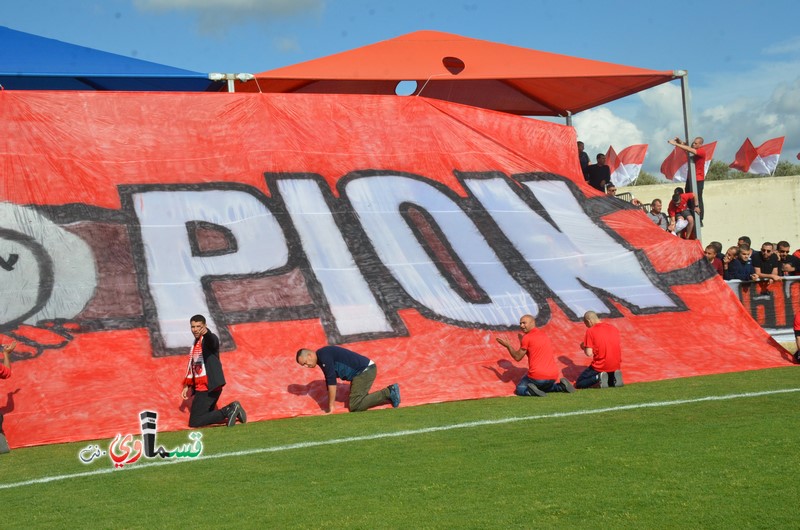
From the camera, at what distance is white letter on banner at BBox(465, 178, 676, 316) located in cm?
1767

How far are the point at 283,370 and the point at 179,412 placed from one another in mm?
1801

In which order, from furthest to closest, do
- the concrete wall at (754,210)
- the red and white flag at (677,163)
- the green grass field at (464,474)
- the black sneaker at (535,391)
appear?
the concrete wall at (754,210) → the red and white flag at (677,163) → the black sneaker at (535,391) → the green grass field at (464,474)

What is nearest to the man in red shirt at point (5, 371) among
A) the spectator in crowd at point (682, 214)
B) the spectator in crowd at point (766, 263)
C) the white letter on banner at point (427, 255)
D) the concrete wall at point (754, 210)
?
the white letter on banner at point (427, 255)

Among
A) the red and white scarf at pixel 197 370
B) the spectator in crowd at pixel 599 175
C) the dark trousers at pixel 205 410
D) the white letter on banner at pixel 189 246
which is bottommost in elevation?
the dark trousers at pixel 205 410

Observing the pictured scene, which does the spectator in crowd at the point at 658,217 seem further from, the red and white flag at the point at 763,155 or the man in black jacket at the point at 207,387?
the red and white flag at the point at 763,155

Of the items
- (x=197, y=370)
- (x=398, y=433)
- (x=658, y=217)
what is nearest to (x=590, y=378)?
(x=398, y=433)

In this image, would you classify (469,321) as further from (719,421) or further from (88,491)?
(88,491)

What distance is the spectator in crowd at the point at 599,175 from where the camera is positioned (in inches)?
896

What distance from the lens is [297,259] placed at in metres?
16.4

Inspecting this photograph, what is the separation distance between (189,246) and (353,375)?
3.99 metres

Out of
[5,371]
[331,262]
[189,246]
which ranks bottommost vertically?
[5,371]

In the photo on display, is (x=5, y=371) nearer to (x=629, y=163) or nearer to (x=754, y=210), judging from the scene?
(x=629, y=163)

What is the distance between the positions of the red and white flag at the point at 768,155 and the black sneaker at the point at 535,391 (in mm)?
30421

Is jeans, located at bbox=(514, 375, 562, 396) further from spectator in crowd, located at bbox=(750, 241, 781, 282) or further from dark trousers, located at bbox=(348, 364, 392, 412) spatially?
spectator in crowd, located at bbox=(750, 241, 781, 282)
